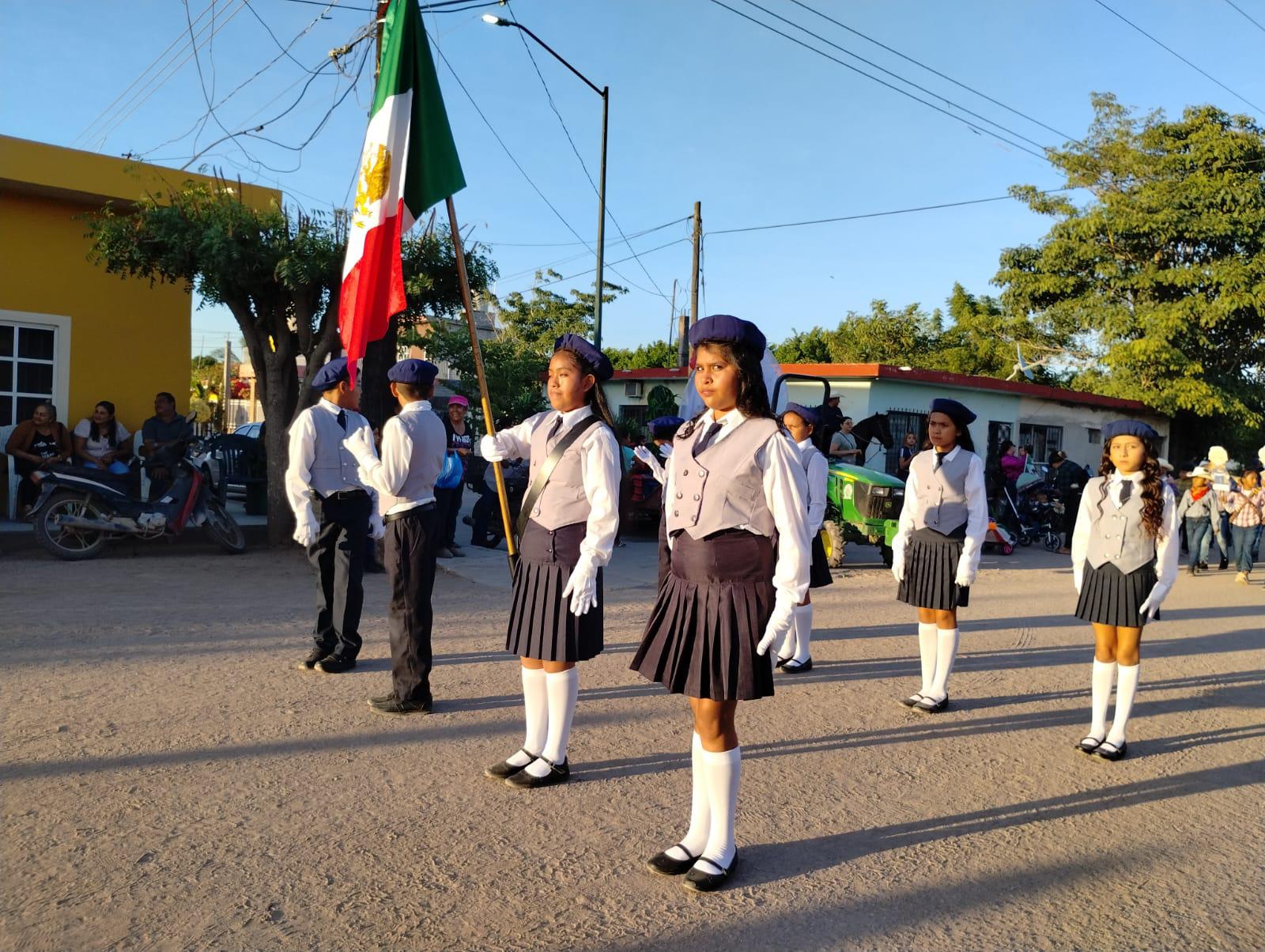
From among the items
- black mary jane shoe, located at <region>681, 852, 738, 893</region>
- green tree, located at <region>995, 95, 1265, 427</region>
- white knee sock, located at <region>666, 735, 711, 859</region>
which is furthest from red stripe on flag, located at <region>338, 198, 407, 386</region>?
green tree, located at <region>995, 95, 1265, 427</region>

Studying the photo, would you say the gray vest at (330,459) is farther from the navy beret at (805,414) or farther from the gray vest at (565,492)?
the navy beret at (805,414)

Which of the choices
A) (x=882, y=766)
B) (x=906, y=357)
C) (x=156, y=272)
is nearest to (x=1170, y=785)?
(x=882, y=766)

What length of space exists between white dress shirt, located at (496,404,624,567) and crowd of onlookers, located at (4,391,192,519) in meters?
7.80

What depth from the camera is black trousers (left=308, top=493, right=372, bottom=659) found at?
615 cm

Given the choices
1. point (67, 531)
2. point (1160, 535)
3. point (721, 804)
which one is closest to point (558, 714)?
point (721, 804)

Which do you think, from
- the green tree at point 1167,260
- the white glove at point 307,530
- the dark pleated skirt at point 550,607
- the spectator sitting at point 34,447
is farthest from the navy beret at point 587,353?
the green tree at point 1167,260

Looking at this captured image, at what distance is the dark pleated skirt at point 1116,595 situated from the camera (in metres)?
5.05

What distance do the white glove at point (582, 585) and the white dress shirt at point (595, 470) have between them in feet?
0.11

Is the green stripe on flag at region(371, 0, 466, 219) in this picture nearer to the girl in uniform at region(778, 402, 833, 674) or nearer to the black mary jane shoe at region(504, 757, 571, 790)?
the girl in uniform at region(778, 402, 833, 674)

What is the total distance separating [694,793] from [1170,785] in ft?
8.77

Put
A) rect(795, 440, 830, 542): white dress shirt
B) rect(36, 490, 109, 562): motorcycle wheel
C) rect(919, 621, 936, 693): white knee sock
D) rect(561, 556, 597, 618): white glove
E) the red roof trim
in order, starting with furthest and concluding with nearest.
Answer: the red roof trim → rect(36, 490, 109, 562): motorcycle wheel → rect(795, 440, 830, 542): white dress shirt → rect(919, 621, 936, 693): white knee sock → rect(561, 556, 597, 618): white glove

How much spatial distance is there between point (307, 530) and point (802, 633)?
332 cm

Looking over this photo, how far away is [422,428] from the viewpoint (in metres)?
5.25

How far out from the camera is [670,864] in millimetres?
3504
